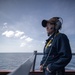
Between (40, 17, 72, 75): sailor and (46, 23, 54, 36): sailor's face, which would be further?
(46, 23, 54, 36): sailor's face

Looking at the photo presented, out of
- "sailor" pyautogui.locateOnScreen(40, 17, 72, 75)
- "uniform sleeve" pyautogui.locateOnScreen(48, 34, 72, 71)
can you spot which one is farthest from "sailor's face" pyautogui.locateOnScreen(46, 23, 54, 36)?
"uniform sleeve" pyautogui.locateOnScreen(48, 34, 72, 71)

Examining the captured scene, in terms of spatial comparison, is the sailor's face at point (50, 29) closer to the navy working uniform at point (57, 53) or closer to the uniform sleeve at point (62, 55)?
the navy working uniform at point (57, 53)

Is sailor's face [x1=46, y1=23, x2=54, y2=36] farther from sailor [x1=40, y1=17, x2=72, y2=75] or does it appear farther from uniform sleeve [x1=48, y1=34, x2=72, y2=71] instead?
uniform sleeve [x1=48, y1=34, x2=72, y2=71]

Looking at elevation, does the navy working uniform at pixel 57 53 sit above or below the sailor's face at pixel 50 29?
below

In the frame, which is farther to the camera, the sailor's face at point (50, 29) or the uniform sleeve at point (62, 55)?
the sailor's face at point (50, 29)

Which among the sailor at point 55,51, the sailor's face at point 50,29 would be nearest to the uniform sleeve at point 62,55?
the sailor at point 55,51

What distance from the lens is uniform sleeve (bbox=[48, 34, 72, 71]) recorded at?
1579 millimetres

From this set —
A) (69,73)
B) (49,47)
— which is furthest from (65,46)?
(69,73)

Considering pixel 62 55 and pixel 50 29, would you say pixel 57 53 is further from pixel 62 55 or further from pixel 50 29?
pixel 50 29

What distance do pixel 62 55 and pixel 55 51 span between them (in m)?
0.10

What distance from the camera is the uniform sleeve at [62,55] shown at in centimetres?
158

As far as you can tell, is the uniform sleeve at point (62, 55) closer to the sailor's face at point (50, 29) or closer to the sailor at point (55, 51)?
the sailor at point (55, 51)

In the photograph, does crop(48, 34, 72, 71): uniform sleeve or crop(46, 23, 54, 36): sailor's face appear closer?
crop(48, 34, 72, 71): uniform sleeve

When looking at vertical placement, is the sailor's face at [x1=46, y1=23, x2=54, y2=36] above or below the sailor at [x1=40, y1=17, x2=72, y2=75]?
above
